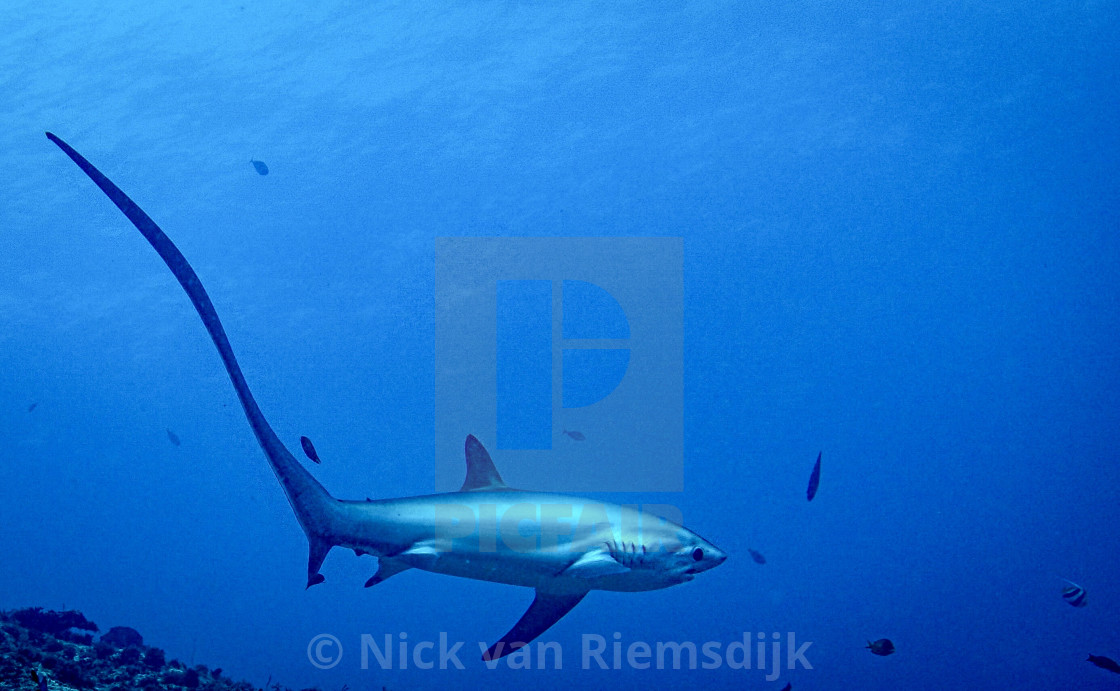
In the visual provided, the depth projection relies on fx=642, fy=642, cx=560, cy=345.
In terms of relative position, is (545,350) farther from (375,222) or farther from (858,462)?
(858,462)

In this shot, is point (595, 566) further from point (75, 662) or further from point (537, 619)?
point (75, 662)

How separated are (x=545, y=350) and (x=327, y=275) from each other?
15334 millimetres

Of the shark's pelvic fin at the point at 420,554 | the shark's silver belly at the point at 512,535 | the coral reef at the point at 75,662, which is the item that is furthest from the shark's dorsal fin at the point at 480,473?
the coral reef at the point at 75,662

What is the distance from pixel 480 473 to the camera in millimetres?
3627

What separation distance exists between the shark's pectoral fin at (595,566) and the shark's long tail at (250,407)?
1.23 m

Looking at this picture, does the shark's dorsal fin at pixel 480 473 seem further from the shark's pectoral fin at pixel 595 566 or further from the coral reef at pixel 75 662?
the coral reef at pixel 75 662

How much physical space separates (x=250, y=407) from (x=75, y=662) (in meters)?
5.95

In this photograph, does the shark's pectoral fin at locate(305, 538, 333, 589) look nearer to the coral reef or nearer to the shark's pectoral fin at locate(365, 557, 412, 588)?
the shark's pectoral fin at locate(365, 557, 412, 588)

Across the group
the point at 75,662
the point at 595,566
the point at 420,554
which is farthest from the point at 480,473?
the point at 75,662

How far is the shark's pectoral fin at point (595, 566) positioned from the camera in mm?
3277

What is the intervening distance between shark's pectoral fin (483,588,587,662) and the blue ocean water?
72.0 ft

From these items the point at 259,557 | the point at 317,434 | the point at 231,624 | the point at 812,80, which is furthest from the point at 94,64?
the point at 259,557

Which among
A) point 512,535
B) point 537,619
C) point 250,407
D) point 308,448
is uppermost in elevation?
point 308,448

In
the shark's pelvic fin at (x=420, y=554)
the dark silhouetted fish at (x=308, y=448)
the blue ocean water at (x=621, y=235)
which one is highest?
the blue ocean water at (x=621, y=235)
